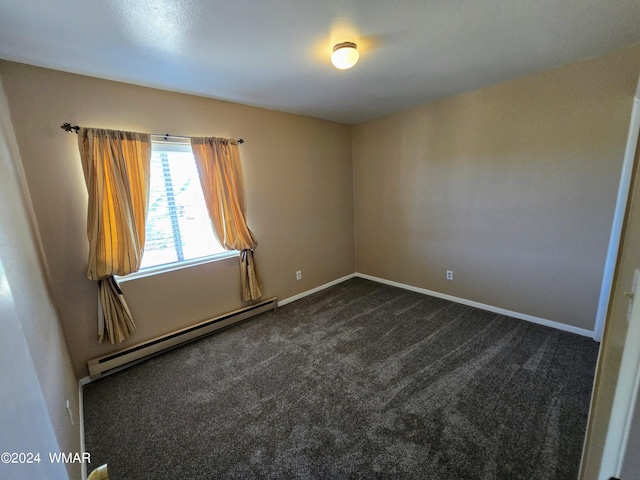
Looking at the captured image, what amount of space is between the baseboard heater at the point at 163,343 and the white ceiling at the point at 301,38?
2243 mm

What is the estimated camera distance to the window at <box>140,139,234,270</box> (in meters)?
2.43

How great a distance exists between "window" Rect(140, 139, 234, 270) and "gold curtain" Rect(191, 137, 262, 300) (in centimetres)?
9

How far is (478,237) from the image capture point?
9.66ft

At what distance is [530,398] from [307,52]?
9.25 ft

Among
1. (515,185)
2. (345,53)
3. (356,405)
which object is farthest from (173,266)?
(515,185)

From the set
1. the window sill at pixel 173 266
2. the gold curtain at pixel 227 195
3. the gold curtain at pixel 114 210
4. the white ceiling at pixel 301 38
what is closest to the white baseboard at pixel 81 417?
the gold curtain at pixel 114 210

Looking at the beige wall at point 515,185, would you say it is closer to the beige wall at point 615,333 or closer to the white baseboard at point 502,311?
the white baseboard at point 502,311

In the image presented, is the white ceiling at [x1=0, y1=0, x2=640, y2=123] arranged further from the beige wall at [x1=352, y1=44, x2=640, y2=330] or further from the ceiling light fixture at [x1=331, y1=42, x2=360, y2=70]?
the beige wall at [x1=352, y1=44, x2=640, y2=330]

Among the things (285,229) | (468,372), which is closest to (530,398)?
(468,372)

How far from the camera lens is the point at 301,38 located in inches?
66.0

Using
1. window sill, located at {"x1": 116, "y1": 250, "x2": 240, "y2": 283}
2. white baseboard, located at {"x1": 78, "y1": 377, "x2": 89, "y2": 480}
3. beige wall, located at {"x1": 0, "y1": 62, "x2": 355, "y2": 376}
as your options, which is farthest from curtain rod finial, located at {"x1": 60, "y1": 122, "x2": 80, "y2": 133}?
white baseboard, located at {"x1": 78, "y1": 377, "x2": 89, "y2": 480}

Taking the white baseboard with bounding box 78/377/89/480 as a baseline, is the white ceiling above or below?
above

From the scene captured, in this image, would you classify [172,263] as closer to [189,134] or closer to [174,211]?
[174,211]

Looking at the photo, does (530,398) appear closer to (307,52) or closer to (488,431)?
(488,431)
